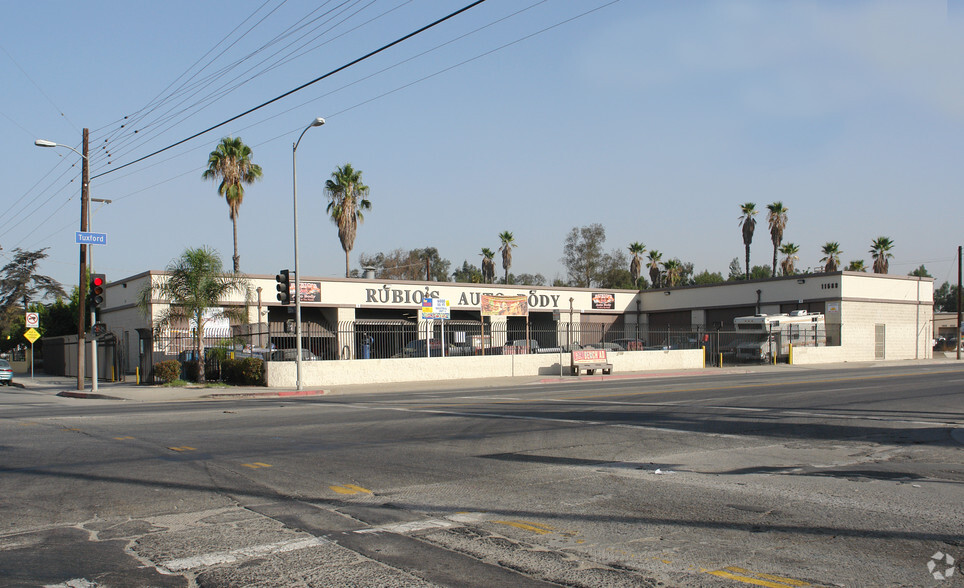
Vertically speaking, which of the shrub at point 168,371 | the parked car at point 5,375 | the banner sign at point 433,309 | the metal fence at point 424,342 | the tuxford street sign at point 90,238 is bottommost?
the parked car at point 5,375

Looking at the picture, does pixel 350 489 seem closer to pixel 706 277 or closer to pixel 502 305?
pixel 502 305

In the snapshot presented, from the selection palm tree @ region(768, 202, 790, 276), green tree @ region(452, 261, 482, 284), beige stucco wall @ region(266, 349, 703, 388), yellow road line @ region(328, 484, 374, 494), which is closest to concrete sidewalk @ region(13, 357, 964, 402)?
beige stucco wall @ region(266, 349, 703, 388)

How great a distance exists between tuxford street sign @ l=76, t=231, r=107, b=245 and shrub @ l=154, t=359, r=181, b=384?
5.64 metres

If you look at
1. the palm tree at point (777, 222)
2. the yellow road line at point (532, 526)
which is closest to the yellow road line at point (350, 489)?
the yellow road line at point (532, 526)

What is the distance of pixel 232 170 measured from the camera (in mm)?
50406

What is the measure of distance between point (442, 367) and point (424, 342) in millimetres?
4252

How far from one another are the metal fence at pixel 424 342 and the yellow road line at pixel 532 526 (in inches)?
935

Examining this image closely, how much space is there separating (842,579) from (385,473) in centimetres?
580

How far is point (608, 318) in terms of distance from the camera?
60188 mm

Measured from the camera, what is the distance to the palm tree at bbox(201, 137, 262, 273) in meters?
50.2

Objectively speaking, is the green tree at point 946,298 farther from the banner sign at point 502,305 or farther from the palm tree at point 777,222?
the banner sign at point 502,305

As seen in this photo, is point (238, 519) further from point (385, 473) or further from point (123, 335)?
point (123, 335)

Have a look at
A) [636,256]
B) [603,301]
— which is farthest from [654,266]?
[603,301]

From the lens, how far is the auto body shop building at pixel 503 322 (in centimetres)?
3400
